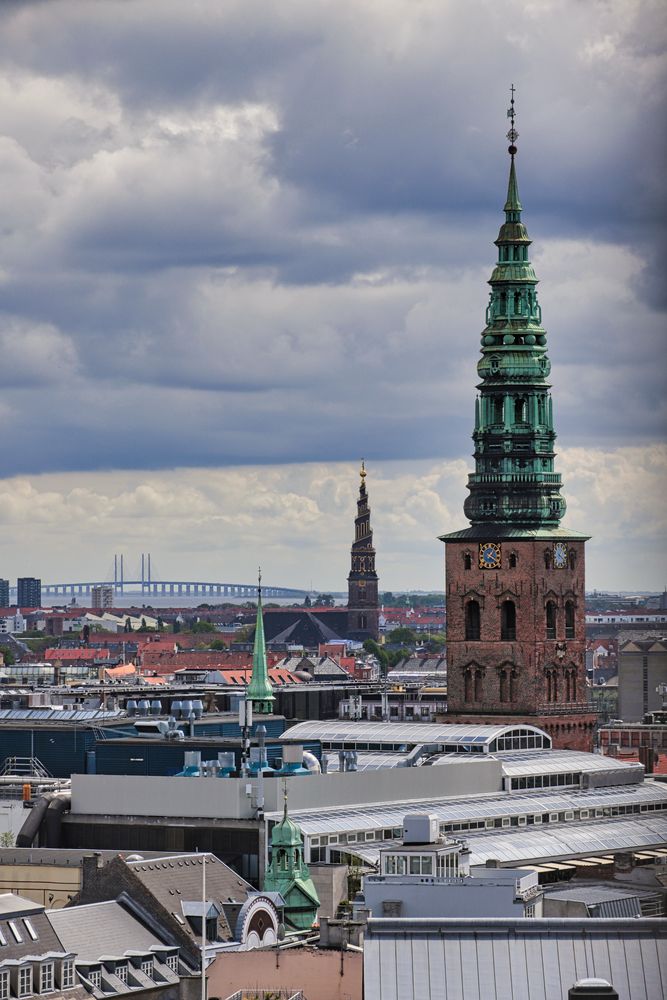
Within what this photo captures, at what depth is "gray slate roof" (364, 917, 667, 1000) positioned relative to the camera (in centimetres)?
4881

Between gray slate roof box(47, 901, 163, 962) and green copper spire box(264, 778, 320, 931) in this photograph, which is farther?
green copper spire box(264, 778, 320, 931)

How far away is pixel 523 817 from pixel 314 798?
27.4 feet

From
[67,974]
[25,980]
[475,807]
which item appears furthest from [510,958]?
[475,807]

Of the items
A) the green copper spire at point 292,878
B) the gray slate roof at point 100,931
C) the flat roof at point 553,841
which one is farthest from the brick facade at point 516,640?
the gray slate roof at point 100,931

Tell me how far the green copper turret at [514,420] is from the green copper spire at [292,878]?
4005 centimetres

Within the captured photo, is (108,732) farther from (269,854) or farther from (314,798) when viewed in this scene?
(269,854)

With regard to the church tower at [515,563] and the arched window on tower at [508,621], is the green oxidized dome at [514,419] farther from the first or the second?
the arched window on tower at [508,621]

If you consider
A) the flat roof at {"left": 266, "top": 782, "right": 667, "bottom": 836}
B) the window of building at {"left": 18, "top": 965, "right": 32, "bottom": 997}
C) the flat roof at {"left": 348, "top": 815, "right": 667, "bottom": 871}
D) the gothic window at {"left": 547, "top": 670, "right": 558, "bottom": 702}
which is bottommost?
the window of building at {"left": 18, "top": 965, "right": 32, "bottom": 997}

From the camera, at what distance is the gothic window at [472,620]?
392 ft

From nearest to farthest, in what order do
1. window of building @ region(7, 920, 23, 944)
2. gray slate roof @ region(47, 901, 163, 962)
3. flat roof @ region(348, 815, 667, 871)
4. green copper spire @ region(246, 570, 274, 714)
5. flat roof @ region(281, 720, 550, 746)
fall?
window of building @ region(7, 920, 23, 944) → gray slate roof @ region(47, 901, 163, 962) → flat roof @ region(348, 815, 667, 871) → flat roof @ region(281, 720, 550, 746) → green copper spire @ region(246, 570, 274, 714)

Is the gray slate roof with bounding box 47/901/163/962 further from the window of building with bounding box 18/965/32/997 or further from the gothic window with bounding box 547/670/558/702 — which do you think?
the gothic window with bounding box 547/670/558/702

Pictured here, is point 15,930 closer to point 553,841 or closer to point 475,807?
point 553,841

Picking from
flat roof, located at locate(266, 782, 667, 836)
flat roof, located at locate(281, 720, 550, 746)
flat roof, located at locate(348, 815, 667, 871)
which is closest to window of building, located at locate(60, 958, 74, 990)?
flat roof, located at locate(348, 815, 667, 871)

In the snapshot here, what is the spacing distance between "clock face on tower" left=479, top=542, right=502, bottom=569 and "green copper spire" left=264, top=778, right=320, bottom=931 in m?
39.0
